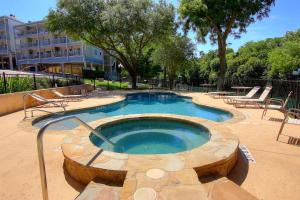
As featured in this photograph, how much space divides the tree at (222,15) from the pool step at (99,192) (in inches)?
570

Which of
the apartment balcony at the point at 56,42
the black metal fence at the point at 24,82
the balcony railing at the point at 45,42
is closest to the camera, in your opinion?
the black metal fence at the point at 24,82

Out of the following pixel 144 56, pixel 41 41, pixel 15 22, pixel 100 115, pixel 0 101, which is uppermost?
pixel 15 22

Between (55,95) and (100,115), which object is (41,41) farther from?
(100,115)

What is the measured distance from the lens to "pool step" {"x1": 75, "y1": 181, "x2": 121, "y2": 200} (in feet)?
9.36

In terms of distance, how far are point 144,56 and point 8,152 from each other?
1093 inches

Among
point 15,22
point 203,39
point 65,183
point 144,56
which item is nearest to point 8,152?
point 65,183

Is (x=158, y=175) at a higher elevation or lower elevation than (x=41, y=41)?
lower

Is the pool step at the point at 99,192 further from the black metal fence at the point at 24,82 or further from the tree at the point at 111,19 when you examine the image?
the tree at the point at 111,19

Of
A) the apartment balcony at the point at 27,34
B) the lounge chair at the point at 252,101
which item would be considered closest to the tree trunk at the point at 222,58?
the lounge chair at the point at 252,101

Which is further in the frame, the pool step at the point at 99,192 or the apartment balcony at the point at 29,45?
the apartment balcony at the point at 29,45

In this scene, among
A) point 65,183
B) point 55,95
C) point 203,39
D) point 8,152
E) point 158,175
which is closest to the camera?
point 158,175

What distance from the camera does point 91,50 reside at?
37.0 metres

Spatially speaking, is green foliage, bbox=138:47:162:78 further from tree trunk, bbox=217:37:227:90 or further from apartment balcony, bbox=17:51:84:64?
tree trunk, bbox=217:37:227:90

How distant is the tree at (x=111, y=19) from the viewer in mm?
16047
